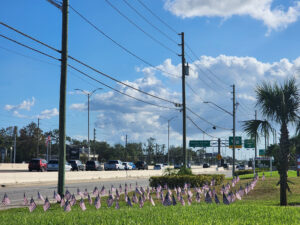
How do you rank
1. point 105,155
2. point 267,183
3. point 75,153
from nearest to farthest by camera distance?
point 267,183, point 75,153, point 105,155

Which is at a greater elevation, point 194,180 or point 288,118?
point 288,118

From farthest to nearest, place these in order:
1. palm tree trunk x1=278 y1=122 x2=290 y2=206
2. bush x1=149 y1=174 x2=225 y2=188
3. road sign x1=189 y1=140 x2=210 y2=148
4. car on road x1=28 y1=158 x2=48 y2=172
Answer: road sign x1=189 y1=140 x2=210 y2=148
car on road x1=28 y1=158 x2=48 y2=172
bush x1=149 y1=174 x2=225 y2=188
palm tree trunk x1=278 y1=122 x2=290 y2=206

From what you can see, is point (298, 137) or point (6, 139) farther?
point (6, 139)

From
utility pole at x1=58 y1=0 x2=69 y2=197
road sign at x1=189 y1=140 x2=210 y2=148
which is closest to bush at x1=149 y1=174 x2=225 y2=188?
utility pole at x1=58 y1=0 x2=69 y2=197

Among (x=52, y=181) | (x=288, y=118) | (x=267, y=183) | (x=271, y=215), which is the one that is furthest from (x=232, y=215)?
(x=52, y=181)

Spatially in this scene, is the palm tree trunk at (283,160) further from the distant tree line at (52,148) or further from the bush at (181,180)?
the distant tree line at (52,148)

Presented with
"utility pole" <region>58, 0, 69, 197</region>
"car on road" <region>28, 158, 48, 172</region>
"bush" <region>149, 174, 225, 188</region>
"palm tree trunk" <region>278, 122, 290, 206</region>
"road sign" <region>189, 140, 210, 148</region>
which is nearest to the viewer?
"palm tree trunk" <region>278, 122, 290, 206</region>

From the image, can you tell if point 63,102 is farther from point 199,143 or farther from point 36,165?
point 199,143

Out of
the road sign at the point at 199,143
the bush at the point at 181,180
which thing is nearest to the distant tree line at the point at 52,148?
the road sign at the point at 199,143

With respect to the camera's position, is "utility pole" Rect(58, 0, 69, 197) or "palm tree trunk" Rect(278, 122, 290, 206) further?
"utility pole" Rect(58, 0, 69, 197)

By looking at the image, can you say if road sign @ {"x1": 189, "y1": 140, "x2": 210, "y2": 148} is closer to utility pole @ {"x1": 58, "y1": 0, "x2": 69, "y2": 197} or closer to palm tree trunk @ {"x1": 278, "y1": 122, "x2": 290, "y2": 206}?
utility pole @ {"x1": 58, "y1": 0, "x2": 69, "y2": 197}

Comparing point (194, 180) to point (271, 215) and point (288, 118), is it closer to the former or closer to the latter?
point (288, 118)

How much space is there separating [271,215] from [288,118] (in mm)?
5472

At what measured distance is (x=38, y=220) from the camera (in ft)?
26.1
